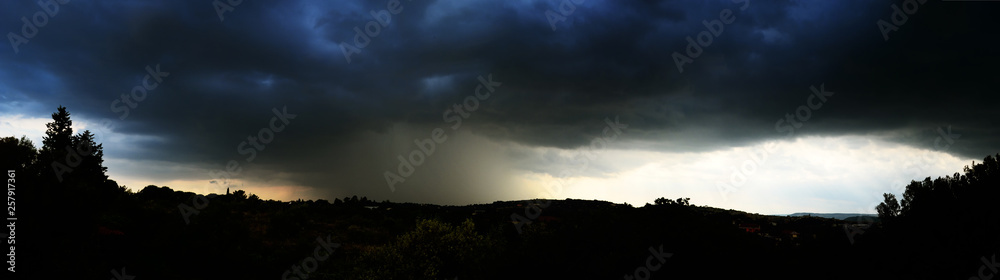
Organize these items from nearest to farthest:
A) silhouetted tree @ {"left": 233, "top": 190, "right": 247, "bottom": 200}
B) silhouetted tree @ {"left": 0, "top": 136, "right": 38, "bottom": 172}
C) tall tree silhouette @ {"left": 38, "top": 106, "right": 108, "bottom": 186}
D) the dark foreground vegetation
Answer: the dark foreground vegetation < silhouetted tree @ {"left": 0, "top": 136, "right": 38, "bottom": 172} < tall tree silhouette @ {"left": 38, "top": 106, "right": 108, "bottom": 186} < silhouetted tree @ {"left": 233, "top": 190, "right": 247, "bottom": 200}

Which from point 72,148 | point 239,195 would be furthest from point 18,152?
point 239,195

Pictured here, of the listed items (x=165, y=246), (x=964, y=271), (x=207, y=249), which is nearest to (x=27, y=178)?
(x=165, y=246)

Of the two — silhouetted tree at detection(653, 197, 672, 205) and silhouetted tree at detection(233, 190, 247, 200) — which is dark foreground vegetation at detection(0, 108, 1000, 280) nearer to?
silhouetted tree at detection(653, 197, 672, 205)

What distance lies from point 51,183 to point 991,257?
45.6m

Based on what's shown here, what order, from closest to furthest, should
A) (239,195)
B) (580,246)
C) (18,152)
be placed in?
(580,246), (18,152), (239,195)

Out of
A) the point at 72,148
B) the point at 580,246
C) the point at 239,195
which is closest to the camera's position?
the point at 580,246

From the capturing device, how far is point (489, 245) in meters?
35.5

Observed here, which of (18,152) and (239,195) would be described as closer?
(18,152)

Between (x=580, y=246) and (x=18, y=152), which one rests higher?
(x=18, y=152)

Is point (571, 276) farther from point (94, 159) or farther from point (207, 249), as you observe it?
point (94, 159)

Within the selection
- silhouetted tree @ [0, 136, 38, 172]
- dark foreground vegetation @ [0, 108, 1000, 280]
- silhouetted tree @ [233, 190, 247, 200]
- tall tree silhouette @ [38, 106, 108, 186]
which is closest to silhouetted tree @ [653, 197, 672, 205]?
dark foreground vegetation @ [0, 108, 1000, 280]

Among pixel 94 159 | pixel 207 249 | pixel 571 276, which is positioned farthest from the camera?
pixel 94 159

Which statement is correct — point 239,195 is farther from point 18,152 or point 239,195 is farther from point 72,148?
point 18,152

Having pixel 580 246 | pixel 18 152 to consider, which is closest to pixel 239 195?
pixel 18 152
